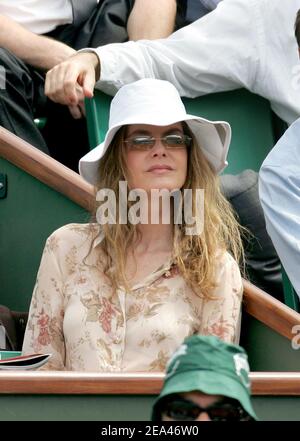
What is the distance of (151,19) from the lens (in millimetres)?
5574

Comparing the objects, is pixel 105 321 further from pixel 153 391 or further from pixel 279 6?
pixel 279 6

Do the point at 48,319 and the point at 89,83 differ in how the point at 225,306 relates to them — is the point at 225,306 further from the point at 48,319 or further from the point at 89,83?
the point at 89,83

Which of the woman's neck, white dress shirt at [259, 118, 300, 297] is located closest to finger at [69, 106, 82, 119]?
white dress shirt at [259, 118, 300, 297]

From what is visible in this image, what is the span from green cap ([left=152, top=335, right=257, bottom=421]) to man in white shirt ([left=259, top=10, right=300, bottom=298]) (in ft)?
6.73

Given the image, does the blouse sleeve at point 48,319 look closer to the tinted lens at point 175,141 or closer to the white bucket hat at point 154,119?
the white bucket hat at point 154,119

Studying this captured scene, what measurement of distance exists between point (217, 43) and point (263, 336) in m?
1.44

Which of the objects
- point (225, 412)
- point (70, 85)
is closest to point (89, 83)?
point (70, 85)

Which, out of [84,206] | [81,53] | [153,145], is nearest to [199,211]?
[153,145]

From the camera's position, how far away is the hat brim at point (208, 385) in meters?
2.35

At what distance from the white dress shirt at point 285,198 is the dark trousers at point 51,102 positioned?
3.32 feet

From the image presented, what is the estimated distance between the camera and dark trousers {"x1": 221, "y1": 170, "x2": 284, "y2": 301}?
16.5 feet

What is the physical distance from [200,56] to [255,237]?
773mm

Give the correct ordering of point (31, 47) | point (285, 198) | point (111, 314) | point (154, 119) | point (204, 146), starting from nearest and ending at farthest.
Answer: point (111, 314) → point (154, 119) → point (204, 146) → point (285, 198) → point (31, 47)

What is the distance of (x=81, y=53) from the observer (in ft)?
16.8
